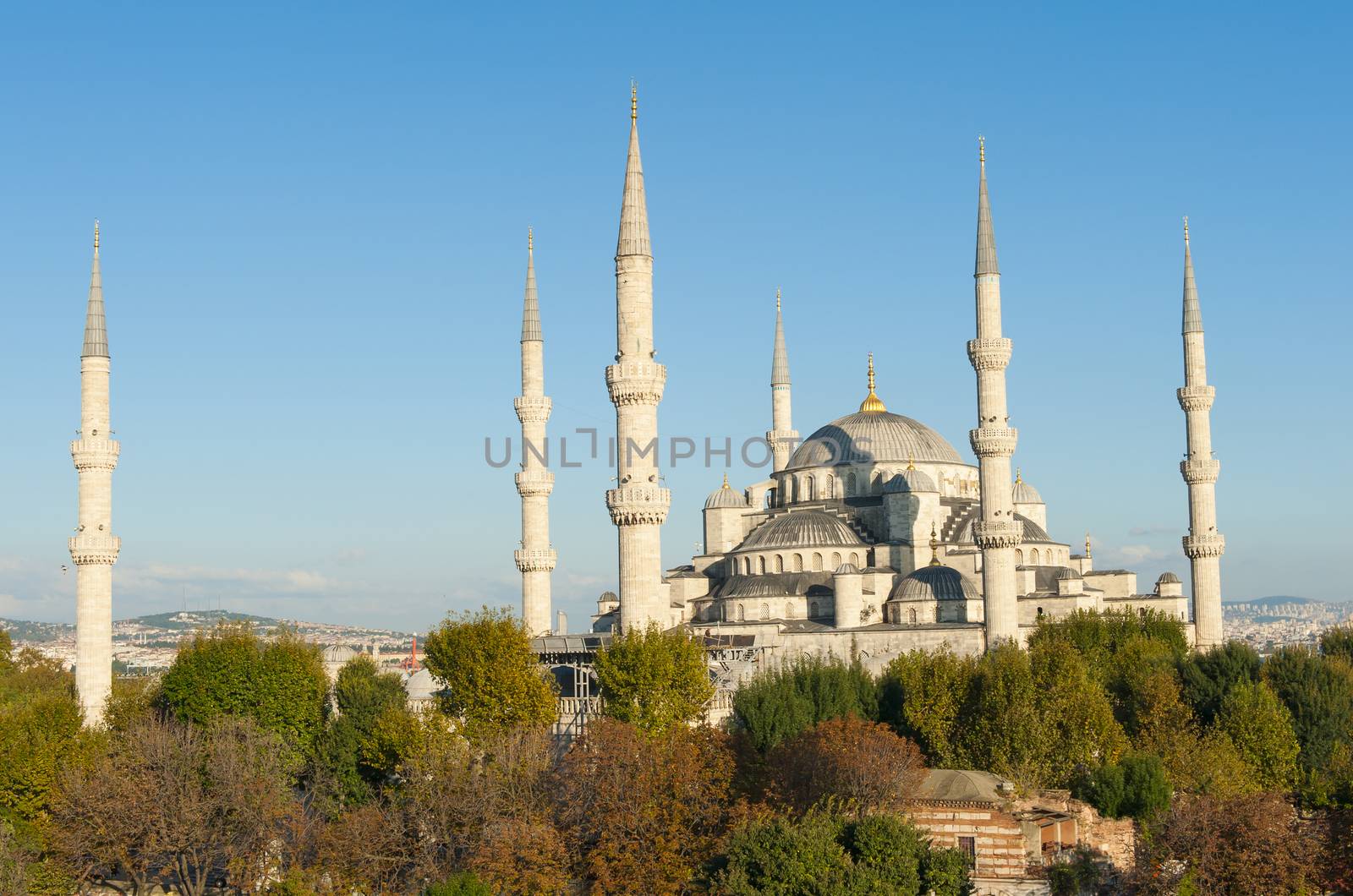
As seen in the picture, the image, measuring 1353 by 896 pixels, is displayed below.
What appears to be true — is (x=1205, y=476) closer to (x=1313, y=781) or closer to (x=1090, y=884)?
(x=1313, y=781)

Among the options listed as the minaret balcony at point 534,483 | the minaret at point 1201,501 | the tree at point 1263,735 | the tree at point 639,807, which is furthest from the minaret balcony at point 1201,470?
the tree at point 639,807

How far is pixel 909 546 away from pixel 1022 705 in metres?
15.9

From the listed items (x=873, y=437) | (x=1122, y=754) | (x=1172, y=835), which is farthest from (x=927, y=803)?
(x=873, y=437)

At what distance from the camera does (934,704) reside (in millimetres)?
33844

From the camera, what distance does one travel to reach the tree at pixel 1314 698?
1399 inches

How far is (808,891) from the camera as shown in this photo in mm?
23188

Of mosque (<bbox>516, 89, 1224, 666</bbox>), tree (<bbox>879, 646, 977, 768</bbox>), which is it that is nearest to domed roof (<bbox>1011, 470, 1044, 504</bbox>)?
mosque (<bbox>516, 89, 1224, 666</bbox>)

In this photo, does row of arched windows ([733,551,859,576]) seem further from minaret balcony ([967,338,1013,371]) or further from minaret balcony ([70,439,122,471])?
minaret balcony ([70,439,122,471])

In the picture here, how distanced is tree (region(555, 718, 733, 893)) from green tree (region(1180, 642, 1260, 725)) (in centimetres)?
1402

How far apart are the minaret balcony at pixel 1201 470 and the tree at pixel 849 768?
19506 mm

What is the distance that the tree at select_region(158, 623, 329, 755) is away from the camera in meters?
35.6

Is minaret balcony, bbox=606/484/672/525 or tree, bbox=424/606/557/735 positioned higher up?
minaret balcony, bbox=606/484/672/525

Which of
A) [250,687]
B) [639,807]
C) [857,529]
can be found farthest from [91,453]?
[857,529]

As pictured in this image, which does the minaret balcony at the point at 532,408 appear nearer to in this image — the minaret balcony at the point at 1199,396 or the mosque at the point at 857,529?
the mosque at the point at 857,529
